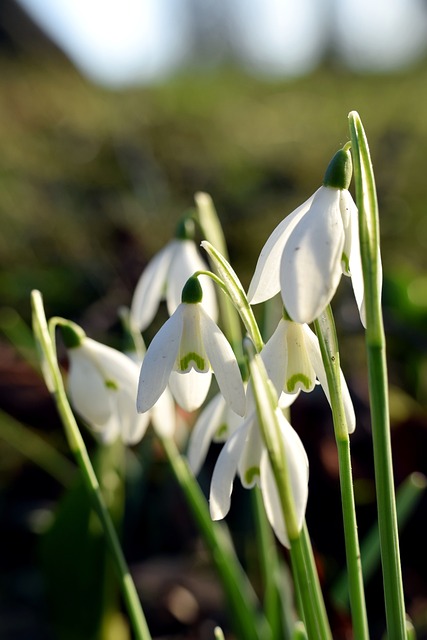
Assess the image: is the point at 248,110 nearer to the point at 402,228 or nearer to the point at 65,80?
the point at 65,80

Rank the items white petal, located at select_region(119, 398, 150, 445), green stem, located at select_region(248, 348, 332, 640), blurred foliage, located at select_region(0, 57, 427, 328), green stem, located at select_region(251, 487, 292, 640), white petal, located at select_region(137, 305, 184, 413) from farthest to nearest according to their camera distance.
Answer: blurred foliage, located at select_region(0, 57, 427, 328), green stem, located at select_region(251, 487, 292, 640), white petal, located at select_region(119, 398, 150, 445), white petal, located at select_region(137, 305, 184, 413), green stem, located at select_region(248, 348, 332, 640)

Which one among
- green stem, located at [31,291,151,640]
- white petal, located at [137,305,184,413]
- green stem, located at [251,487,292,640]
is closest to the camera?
white petal, located at [137,305,184,413]

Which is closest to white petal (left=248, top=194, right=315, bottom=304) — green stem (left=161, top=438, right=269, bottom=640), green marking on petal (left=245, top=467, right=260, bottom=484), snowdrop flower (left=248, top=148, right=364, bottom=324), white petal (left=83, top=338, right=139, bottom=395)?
snowdrop flower (left=248, top=148, right=364, bottom=324)

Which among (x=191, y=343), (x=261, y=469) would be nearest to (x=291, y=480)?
(x=261, y=469)

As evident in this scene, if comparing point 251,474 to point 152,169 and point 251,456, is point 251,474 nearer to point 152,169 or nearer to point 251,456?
point 251,456

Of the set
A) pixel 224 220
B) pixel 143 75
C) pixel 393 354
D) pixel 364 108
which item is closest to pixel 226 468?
pixel 393 354

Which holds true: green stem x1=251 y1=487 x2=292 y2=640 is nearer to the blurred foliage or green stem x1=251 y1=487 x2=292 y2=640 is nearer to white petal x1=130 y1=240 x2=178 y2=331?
white petal x1=130 y1=240 x2=178 y2=331
